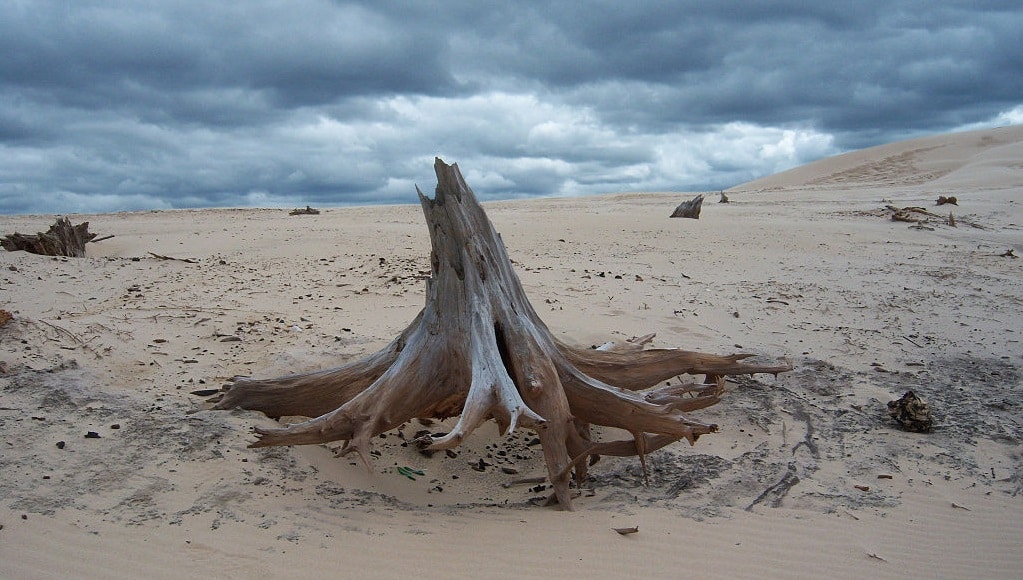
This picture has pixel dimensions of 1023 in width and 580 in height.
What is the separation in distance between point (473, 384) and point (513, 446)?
5.09ft

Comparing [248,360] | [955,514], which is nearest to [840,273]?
[955,514]

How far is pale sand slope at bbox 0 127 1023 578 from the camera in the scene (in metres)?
3.46

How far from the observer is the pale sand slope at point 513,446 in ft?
11.4

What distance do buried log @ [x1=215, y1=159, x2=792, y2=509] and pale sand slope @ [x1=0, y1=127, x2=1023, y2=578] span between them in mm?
297

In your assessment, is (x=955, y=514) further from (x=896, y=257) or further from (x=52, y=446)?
(x=896, y=257)

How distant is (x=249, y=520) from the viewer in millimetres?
3600

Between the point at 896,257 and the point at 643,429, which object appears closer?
the point at 643,429

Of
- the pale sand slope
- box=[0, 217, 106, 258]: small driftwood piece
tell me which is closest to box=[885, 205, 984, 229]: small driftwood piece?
the pale sand slope

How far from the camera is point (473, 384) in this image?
390 centimetres

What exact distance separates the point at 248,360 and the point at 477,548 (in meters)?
3.18

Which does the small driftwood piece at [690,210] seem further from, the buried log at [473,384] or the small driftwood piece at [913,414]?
the buried log at [473,384]

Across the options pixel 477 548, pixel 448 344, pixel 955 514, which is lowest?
pixel 955 514

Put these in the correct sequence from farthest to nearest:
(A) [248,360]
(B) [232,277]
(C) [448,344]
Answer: (B) [232,277] < (A) [248,360] < (C) [448,344]

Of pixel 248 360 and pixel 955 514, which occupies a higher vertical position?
pixel 248 360
